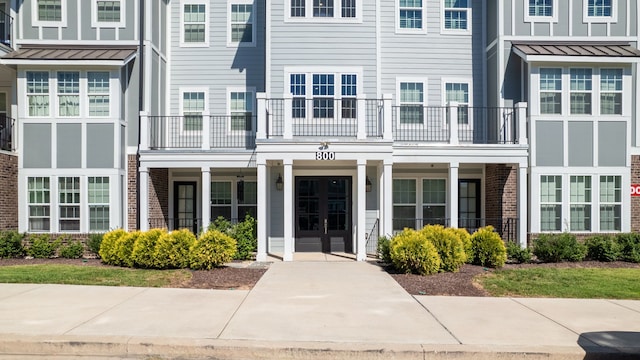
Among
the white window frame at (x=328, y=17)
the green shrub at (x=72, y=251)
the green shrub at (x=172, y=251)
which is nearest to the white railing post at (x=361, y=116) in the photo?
the white window frame at (x=328, y=17)

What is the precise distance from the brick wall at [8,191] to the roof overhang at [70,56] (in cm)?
288

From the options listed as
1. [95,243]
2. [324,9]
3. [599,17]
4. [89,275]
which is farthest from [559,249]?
[95,243]

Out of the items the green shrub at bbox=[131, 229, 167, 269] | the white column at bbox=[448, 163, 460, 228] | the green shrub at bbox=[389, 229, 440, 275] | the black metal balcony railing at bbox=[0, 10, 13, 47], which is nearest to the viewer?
the green shrub at bbox=[389, 229, 440, 275]

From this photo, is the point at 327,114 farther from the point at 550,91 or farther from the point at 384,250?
the point at 550,91

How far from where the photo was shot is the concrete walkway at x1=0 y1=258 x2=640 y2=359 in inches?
256

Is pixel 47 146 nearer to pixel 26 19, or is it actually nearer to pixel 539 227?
pixel 26 19

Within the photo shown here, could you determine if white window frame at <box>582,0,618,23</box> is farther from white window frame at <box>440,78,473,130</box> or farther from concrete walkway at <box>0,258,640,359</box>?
concrete walkway at <box>0,258,640,359</box>

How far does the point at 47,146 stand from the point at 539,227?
15217mm

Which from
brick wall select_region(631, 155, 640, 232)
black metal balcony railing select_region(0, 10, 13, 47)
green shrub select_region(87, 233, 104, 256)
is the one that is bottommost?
green shrub select_region(87, 233, 104, 256)

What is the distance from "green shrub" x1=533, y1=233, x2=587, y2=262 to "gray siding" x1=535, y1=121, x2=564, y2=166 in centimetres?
251

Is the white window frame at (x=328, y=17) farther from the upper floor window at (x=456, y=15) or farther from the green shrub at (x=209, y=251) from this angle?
the green shrub at (x=209, y=251)

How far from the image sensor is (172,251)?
12734mm

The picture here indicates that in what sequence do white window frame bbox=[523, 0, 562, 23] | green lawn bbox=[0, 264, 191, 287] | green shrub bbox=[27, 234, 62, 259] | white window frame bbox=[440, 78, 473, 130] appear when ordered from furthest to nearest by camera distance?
white window frame bbox=[440, 78, 473, 130] < white window frame bbox=[523, 0, 562, 23] < green shrub bbox=[27, 234, 62, 259] < green lawn bbox=[0, 264, 191, 287]

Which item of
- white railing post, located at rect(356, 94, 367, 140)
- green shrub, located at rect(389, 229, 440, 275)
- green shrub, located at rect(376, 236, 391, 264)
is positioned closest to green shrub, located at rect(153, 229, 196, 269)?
green shrub, located at rect(376, 236, 391, 264)
